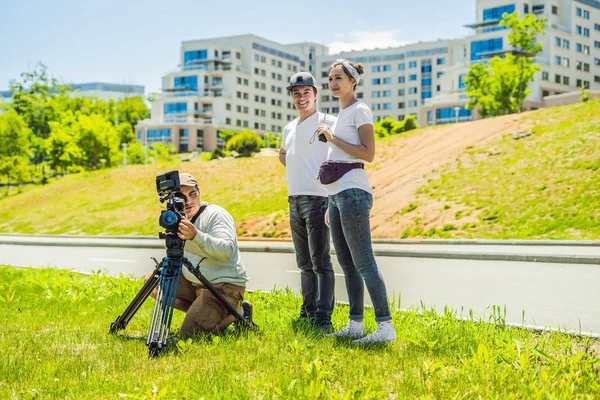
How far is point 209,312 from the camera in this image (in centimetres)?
605

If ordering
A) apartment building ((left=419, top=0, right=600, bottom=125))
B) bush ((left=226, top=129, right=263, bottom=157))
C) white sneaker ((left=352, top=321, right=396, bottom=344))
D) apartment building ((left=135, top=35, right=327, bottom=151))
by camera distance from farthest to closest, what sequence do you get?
apartment building ((left=135, top=35, right=327, bottom=151)) < apartment building ((left=419, top=0, right=600, bottom=125)) < bush ((left=226, top=129, right=263, bottom=157)) < white sneaker ((left=352, top=321, right=396, bottom=344))

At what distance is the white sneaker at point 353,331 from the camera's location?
6.01m

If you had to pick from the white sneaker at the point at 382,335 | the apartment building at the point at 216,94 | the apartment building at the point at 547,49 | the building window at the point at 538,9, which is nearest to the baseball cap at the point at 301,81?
the white sneaker at the point at 382,335

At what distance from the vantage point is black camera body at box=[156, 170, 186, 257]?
548 centimetres

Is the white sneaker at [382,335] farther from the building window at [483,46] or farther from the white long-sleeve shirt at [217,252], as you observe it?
the building window at [483,46]

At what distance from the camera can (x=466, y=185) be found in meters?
24.2

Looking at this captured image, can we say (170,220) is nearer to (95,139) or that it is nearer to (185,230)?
(185,230)

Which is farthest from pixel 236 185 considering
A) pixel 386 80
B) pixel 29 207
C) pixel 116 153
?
pixel 386 80

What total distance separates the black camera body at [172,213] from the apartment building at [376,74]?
73.6 metres

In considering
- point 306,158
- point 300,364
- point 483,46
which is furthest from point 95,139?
point 300,364

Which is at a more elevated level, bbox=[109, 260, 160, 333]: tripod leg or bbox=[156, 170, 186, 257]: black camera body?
bbox=[156, 170, 186, 257]: black camera body

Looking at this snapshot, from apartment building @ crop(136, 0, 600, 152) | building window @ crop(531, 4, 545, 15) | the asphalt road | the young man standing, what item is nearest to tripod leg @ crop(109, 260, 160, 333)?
the young man standing

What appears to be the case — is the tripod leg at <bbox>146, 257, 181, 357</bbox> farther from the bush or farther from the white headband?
the bush

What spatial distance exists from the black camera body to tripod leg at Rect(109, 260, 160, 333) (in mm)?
280
